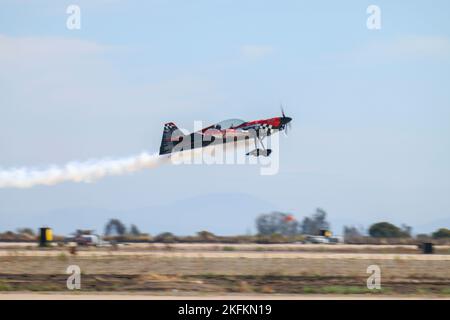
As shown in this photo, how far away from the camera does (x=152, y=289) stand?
37938 millimetres

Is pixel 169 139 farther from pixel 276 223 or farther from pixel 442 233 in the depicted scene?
pixel 276 223

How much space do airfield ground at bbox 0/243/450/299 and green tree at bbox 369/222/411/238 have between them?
2167 inches

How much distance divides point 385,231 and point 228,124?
2351 inches

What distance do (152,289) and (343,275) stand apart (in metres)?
12.4

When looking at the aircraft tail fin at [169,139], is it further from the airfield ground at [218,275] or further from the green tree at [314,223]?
the green tree at [314,223]

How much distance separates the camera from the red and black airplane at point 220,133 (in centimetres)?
6091

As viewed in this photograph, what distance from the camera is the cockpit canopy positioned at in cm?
6088

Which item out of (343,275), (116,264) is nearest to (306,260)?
(343,275)

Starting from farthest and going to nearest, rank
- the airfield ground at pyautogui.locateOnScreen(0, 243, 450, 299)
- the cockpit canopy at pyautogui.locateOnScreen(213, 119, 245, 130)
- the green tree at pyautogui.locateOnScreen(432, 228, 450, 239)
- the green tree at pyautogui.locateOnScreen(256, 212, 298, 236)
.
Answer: the green tree at pyautogui.locateOnScreen(256, 212, 298, 236) → the green tree at pyautogui.locateOnScreen(432, 228, 450, 239) → the cockpit canopy at pyautogui.locateOnScreen(213, 119, 245, 130) → the airfield ground at pyautogui.locateOnScreen(0, 243, 450, 299)

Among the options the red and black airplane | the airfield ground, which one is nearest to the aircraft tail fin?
the red and black airplane

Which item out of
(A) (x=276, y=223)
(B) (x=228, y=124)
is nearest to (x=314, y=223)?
(A) (x=276, y=223)

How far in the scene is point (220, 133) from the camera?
6103 cm

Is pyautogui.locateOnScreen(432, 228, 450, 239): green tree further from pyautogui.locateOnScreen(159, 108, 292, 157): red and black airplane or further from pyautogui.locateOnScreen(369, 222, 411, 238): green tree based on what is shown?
pyautogui.locateOnScreen(159, 108, 292, 157): red and black airplane

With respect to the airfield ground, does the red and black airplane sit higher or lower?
higher
